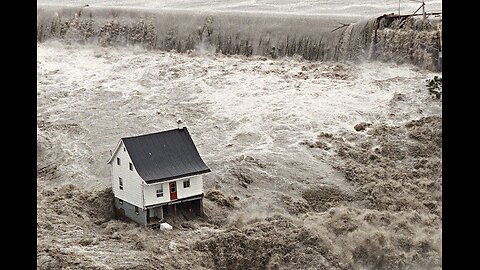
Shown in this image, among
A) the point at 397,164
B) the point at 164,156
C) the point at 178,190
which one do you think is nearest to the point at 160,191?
the point at 178,190

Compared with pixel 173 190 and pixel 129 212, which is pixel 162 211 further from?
pixel 129 212

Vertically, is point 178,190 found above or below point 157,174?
below

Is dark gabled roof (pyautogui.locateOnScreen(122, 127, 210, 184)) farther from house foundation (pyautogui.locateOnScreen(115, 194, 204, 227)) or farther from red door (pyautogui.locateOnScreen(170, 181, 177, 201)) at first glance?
house foundation (pyautogui.locateOnScreen(115, 194, 204, 227))

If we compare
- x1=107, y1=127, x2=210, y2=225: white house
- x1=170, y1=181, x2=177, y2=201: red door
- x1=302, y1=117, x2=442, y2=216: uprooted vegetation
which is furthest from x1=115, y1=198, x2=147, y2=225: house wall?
x1=302, y1=117, x2=442, y2=216: uprooted vegetation

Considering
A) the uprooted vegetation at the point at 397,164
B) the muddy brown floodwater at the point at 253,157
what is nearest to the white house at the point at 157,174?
the muddy brown floodwater at the point at 253,157

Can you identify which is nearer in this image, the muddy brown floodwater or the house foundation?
the muddy brown floodwater

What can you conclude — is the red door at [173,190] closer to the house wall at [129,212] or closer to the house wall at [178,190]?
the house wall at [178,190]
